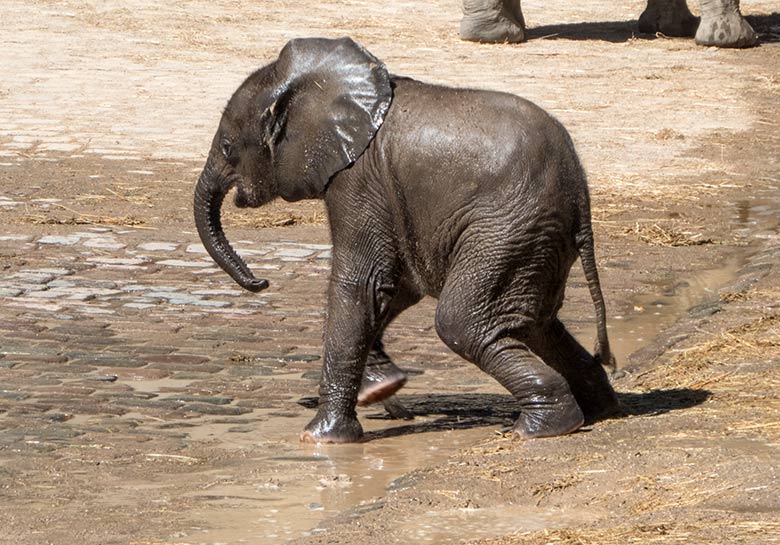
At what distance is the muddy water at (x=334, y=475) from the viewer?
6.05 metres

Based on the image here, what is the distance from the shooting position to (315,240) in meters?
12.2

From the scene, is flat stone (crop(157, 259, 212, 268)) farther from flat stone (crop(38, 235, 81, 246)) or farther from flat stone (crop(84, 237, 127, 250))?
flat stone (crop(38, 235, 81, 246))

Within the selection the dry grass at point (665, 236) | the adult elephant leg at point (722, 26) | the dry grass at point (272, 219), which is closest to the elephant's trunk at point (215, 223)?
the dry grass at point (272, 219)

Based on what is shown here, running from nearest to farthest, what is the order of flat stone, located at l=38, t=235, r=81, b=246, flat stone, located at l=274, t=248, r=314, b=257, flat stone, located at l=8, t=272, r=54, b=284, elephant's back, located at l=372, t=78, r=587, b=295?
elephant's back, located at l=372, t=78, r=587, b=295 < flat stone, located at l=8, t=272, r=54, b=284 < flat stone, located at l=274, t=248, r=314, b=257 < flat stone, located at l=38, t=235, r=81, b=246

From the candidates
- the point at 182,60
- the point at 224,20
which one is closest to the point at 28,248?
the point at 182,60

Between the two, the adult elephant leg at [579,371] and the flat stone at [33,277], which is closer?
the adult elephant leg at [579,371]

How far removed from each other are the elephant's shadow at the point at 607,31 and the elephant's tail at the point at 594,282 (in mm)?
16828

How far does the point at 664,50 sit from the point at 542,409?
1653cm

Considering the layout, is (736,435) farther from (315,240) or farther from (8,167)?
(8,167)

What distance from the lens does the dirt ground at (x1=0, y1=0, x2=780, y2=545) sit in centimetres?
620

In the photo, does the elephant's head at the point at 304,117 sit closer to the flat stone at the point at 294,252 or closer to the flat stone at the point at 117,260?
the flat stone at the point at 117,260

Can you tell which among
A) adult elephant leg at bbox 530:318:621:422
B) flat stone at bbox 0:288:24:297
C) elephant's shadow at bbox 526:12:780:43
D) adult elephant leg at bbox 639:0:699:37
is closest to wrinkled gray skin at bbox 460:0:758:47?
elephant's shadow at bbox 526:12:780:43

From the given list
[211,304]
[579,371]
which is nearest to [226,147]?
[579,371]

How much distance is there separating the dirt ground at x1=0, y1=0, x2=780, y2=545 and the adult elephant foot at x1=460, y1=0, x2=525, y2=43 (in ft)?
10.6
